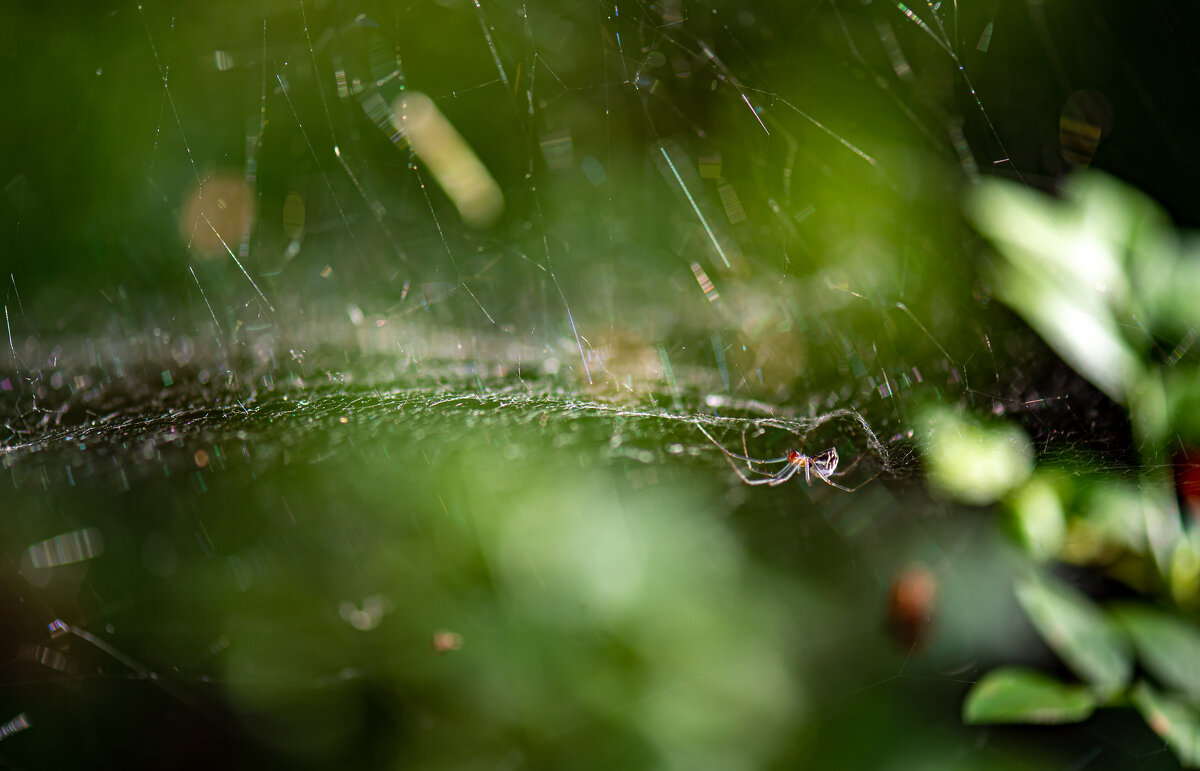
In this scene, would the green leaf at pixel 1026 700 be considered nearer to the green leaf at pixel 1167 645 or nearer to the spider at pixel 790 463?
the green leaf at pixel 1167 645

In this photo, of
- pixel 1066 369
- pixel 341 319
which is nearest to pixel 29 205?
pixel 341 319

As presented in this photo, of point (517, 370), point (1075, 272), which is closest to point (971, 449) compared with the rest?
point (1075, 272)

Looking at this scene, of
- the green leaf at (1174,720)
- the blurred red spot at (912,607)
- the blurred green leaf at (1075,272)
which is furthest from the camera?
the blurred red spot at (912,607)

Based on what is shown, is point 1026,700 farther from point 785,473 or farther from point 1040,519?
point 785,473

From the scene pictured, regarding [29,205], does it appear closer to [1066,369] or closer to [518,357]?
[518,357]

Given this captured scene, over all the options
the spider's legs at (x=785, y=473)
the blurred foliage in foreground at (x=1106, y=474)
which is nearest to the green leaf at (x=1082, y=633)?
the blurred foliage in foreground at (x=1106, y=474)

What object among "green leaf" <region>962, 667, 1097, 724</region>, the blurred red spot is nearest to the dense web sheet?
the blurred red spot

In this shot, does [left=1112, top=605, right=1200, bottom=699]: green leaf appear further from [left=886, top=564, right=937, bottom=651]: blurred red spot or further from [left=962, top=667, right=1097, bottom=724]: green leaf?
[left=886, top=564, right=937, bottom=651]: blurred red spot
